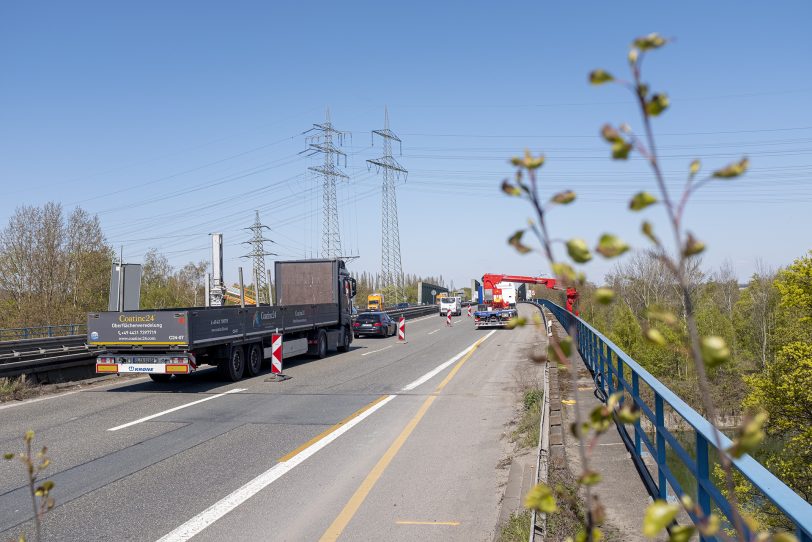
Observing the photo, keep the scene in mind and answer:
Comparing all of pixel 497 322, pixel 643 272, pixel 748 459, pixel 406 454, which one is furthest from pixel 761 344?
pixel 748 459

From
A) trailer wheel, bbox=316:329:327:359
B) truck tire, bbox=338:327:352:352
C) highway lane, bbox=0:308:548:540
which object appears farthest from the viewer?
truck tire, bbox=338:327:352:352

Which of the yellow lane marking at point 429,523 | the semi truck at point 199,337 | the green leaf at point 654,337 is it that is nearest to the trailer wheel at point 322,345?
the semi truck at point 199,337

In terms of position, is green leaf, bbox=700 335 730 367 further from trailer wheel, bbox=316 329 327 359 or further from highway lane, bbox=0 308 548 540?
trailer wheel, bbox=316 329 327 359

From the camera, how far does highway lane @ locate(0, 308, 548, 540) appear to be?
6.50 meters

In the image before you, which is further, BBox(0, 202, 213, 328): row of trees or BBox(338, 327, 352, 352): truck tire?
BBox(0, 202, 213, 328): row of trees

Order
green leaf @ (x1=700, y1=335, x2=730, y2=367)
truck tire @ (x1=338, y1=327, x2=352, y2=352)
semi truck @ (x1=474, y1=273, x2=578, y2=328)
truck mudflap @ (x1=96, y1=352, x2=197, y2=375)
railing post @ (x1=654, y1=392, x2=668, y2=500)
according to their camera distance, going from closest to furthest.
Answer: green leaf @ (x1=700, y1=335, x2=730, y2=367), railing post @ (x1=654, y1=392, x2=668, y2=500), truck mudflap @ (x1=96, y1=352, x2=197, y2=375), truck tire @ (x1=338, y1=327, x2=352, y2=352), semi truck @ (x1=474, y1=273, x2=578, y2=328)

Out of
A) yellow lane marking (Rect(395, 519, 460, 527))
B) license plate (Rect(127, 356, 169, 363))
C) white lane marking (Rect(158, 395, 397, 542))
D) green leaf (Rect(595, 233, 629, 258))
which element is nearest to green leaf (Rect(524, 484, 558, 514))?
green leaf (Rect(595, 233, 629, 258))

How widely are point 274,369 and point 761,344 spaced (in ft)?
188

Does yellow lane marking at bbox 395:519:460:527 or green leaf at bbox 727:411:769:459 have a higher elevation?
green leaf at bbox 727:411:769:459

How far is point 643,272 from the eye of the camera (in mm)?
72812

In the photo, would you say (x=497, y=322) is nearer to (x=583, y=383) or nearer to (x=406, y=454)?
(x=583, y=383)

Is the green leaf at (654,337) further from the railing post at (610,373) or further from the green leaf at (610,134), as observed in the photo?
the railing post at (610,373)

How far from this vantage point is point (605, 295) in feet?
4.33

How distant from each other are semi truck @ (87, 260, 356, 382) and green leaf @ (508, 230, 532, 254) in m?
14.8
